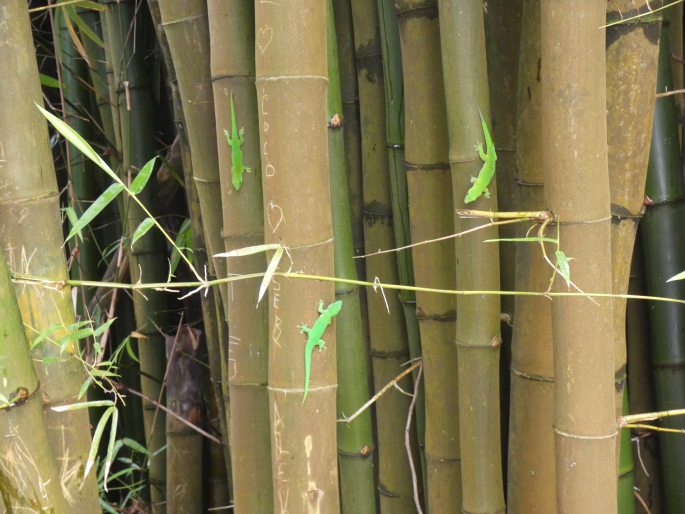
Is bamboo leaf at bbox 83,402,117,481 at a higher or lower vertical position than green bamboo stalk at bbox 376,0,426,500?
lower

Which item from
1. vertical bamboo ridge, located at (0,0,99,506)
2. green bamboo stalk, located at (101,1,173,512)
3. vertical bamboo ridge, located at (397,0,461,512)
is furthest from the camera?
green bamboo stalk, located at (101,1,173,512)

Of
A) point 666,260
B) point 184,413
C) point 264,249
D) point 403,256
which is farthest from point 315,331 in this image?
point 184,413

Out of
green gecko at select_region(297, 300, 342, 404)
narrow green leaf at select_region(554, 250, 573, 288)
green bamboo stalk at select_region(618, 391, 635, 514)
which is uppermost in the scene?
narrow green leaf at select_region(554, 250, 573, 288)

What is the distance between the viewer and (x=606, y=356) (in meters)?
0.68

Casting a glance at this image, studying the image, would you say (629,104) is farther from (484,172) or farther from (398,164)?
(398,164)

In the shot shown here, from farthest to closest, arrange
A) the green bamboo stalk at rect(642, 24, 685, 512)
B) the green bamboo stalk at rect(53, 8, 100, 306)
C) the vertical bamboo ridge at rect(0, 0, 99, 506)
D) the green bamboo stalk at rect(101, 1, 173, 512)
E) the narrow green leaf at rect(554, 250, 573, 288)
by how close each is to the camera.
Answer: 1. the green bamboo stalk at rect(53, 8, 100, 306)
2. the green bamboo stalk at rect(101, 1, 173, 512)
3. the green bamboo stalk at rect(642, 24, 685, 512)
4. the vertical bamboo ridge at rect(0, 0, 99, 506)
5. the narrow green leaf at rect(554, 250, 573, 288)

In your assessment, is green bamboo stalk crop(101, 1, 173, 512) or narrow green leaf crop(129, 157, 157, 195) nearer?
narrow green leaf crop(129, 157, 157, 195)

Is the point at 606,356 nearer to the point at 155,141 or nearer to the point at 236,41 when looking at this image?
the point at 236,41

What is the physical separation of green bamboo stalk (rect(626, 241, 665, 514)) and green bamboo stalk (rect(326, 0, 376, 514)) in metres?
0.43

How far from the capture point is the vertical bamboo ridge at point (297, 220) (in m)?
0.70

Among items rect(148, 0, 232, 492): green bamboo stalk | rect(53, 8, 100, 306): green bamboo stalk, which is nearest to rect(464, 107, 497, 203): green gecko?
rect(148, 0, 232, 492): green bamboo stalk

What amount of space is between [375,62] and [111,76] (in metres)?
0.65

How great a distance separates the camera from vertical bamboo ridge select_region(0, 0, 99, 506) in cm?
75

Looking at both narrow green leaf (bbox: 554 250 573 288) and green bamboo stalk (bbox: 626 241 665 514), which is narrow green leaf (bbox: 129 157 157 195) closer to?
narrow green leaf (bbox: 554 250 573 288)
